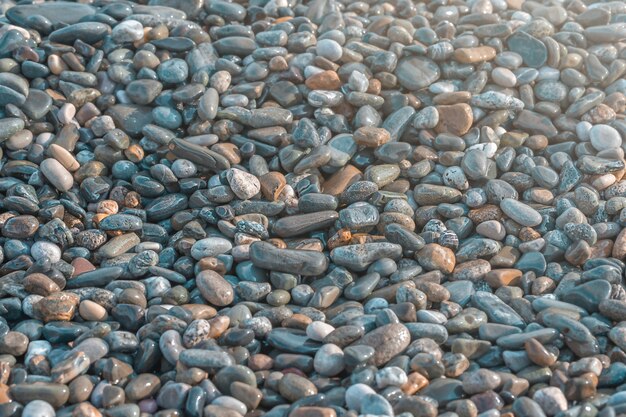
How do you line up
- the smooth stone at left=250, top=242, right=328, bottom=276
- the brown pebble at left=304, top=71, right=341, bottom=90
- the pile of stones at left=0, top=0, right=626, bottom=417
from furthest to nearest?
the brown pebble at left=304, top=71, right=341, bottom=90 < the smooth stone at left=250, top=242, right=328, bottom=276 < the pile of stones at left=0, top=0, right=626, bottom=417

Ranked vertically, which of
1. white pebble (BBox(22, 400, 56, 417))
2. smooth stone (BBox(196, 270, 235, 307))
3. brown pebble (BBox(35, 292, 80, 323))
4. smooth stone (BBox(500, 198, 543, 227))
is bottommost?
brown pebble (BBox(35, 292, 80, 323))

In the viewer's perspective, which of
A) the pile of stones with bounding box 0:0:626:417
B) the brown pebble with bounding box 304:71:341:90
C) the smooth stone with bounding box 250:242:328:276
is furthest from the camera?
the brown pebble with bounding box 304:71:341:90

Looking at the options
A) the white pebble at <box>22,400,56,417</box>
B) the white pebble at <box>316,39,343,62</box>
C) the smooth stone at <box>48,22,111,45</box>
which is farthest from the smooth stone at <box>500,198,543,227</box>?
the smooth stone at <box>48,22,111,45</box>

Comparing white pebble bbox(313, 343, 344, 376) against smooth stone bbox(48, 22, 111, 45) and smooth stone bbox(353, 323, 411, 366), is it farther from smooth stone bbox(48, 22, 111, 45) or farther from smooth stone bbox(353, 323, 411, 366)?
smooth stone bbox(48, 22, 111, 45)

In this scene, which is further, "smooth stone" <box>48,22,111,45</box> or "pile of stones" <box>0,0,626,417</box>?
"smooth stone" <box>48,22,111,45</box>

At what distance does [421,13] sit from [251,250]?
166cm

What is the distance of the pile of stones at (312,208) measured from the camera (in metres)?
2.28

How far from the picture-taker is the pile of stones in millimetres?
2275

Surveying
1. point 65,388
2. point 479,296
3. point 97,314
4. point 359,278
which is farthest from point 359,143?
point 65,388

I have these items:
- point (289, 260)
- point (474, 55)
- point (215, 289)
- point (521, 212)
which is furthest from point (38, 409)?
point (474, 55)

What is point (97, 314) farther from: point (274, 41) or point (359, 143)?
point (274, 41)

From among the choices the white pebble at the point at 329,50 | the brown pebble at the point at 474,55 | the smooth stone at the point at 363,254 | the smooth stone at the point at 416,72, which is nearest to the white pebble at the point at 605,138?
the brown pebble at the point at 474,55

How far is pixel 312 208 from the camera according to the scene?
2.94 metres

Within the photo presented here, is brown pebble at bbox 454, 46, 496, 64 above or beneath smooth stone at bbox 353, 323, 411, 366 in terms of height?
above
